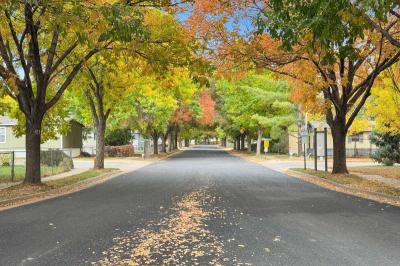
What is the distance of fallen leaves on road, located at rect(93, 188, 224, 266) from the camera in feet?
22.0

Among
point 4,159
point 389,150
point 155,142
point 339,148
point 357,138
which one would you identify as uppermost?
point 357,138

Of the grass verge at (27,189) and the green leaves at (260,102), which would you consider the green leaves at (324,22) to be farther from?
the green leaves at (260,102)

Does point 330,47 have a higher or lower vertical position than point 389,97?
higher

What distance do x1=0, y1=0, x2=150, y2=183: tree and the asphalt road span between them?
4.33 metres

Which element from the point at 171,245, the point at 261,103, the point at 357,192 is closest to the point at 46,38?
the point at 357,192

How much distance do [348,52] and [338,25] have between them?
177 centimetres

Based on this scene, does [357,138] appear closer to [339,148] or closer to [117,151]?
[117,151]

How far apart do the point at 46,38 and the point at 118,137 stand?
3547cm

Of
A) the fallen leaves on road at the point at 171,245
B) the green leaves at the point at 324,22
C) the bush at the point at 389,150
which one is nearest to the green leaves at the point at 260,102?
the bush at the point at 389,150

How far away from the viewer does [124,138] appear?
5616cm

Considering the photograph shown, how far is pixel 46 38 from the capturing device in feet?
67.0

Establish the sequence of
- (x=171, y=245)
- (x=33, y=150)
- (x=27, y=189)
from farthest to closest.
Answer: (x=33, y=150) < (x=27, y=189) < (x=171, y=245)

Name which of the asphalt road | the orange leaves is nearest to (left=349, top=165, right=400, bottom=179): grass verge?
the asphalt road

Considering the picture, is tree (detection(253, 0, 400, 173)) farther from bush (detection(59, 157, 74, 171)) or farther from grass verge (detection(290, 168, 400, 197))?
bush (detection(59, 157, 74, 171))
